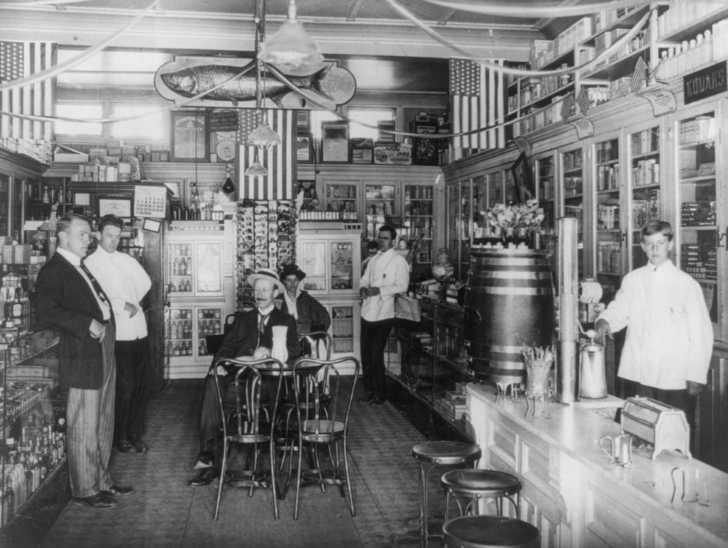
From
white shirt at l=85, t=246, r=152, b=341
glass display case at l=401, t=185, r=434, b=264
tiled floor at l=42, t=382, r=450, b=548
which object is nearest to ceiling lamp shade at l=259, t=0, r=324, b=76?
tiled floor at l=42, t=382, r=450, b=548

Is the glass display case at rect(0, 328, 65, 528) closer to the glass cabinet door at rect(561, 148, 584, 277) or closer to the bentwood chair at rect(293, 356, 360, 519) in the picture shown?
the bentwood chair at rect(293, 356, 360, 519)

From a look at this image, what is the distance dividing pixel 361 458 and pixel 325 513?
1.20 metres

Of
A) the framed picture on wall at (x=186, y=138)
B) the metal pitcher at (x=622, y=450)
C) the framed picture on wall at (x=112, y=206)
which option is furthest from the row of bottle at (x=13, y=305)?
the framed picture on wall at (x=186, y=138)

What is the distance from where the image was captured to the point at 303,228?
980 centimetres

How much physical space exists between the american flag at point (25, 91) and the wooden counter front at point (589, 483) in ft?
15.5

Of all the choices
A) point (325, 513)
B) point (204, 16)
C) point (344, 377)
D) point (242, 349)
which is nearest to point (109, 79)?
point (204, 16)

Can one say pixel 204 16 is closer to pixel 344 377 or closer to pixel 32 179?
pixel 32 179

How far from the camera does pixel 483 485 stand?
10.0 ft

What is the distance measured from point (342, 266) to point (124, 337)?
4.32m

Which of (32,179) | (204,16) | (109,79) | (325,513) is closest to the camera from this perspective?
(325,513)

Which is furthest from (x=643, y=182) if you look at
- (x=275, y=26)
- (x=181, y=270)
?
(x=181, y=270)

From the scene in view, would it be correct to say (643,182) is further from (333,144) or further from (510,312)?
(333,144)

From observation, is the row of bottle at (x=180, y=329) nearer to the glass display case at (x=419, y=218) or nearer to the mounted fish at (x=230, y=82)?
the mounted fish at (x=230, y=82)

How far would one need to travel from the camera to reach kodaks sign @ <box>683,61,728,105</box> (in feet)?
15.8
